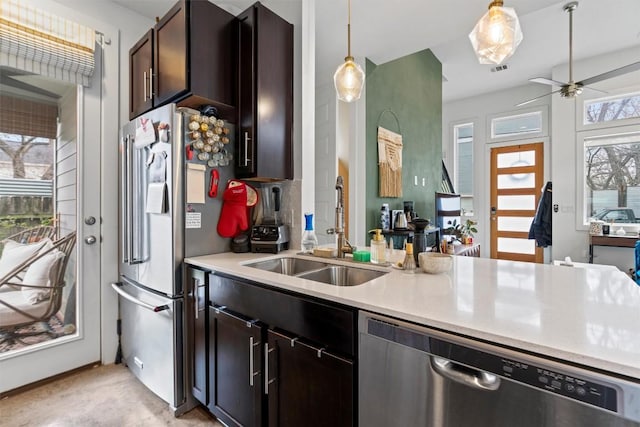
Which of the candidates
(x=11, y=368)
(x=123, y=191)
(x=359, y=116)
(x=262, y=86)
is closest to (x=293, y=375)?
(x=262, y=86)

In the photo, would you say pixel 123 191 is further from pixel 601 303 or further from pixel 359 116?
pixel 601 303

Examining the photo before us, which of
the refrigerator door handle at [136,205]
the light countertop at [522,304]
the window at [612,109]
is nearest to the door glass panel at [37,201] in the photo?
the refrigerator door handle at [136,205]

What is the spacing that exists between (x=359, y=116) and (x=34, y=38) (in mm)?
2735

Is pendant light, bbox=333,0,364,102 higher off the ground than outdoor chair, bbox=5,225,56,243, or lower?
higher

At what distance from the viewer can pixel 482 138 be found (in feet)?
21.3

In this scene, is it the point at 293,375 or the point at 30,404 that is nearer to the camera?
the point at 293,375

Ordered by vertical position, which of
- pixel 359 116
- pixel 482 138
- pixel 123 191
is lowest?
pixel 123 191

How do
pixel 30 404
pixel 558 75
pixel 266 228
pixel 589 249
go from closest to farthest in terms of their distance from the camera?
pixel 30 404
pixel 266 228
pixel 589 249
pixel 558 75

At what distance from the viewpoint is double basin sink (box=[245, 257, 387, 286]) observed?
1583mm

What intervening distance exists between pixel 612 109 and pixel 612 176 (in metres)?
1.07

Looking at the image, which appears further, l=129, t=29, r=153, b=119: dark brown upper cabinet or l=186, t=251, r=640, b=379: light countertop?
l=129, t=29, r=153, b=119: dark brown upper cabinet

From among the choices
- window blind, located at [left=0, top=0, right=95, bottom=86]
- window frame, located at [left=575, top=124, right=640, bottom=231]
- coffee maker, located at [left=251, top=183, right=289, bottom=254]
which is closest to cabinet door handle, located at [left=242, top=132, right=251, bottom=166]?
coffee maker, located at [left=251, top=183, right=289, bottom=254]

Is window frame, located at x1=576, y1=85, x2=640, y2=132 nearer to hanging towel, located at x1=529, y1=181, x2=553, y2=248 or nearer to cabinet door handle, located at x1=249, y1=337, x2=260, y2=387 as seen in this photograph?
hanging towel, located at x1=529, y1=181, x2=553, y2=248

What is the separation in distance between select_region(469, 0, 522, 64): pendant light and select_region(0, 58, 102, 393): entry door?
2653 millimetres
